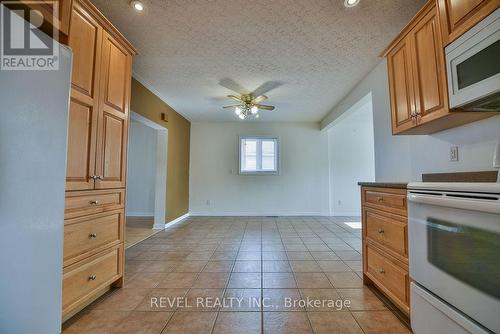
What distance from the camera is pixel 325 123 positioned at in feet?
17.9

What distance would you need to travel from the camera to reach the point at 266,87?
3643 mm

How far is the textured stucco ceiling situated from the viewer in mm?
1930

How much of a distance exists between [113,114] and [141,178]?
4428 millimetres

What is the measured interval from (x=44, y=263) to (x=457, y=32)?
2.60 meters

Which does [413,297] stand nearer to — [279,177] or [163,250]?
[163,250]

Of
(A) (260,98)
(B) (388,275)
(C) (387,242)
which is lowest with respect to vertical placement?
(B) (388,275)

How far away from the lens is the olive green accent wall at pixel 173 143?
352 centimetres

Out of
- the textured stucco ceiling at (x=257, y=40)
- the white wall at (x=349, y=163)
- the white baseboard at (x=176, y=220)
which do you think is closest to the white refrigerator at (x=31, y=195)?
the textured stucco ceiling at (x=257, y=40)

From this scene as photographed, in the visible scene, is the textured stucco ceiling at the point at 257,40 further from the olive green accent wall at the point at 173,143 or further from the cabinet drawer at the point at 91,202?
the cabinet drawer at the point at 91,202

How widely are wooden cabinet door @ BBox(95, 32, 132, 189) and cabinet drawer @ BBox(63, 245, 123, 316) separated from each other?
555mm

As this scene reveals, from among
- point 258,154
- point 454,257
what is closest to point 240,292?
point 454,257

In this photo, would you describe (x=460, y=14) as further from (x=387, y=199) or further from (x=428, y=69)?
(x=387, y=199)

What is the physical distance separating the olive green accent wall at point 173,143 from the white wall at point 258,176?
38 centimetres

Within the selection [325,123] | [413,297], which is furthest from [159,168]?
[413,297]
